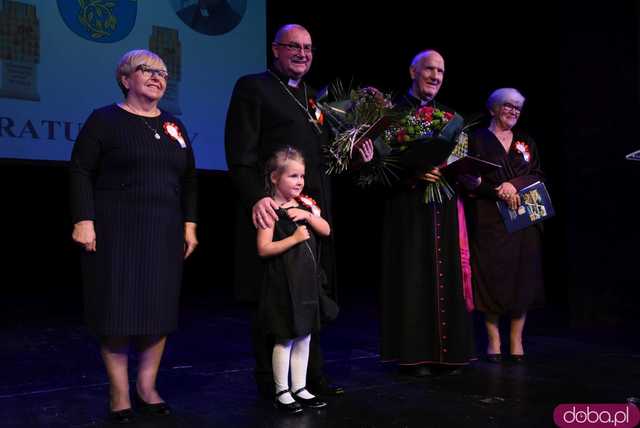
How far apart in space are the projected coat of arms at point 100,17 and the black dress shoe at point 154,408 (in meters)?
3.40

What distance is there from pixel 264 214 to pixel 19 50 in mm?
3149

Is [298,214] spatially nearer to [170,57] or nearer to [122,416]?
[122,416]

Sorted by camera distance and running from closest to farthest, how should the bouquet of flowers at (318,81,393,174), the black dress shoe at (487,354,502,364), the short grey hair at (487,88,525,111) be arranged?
the bouquet of flowers at (318,81,393,174), the black dress shoe at (487,354,502,364), the short grey hair at (487,88,525,111)

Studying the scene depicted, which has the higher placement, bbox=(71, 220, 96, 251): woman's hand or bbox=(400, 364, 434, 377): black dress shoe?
bbox=(71, 220, 96, 251): woman's hand

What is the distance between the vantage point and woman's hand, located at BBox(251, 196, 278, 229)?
2814mm

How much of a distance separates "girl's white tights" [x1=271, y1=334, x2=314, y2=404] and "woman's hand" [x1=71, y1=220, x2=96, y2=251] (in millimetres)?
773

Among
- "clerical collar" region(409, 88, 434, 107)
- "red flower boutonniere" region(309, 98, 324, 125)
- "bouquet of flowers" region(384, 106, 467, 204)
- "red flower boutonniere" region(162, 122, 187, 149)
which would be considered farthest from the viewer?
"clerical collar" region(409, 88, 434, 107)

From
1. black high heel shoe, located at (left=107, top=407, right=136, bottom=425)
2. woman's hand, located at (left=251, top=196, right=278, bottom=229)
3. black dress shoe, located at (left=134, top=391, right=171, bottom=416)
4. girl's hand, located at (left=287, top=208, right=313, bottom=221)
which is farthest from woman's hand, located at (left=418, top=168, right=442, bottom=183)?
black high heel shoe, located at (left=107, top=407, right=136, bottom=425)

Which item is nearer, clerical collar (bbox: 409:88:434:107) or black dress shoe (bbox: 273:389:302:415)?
black dress shoe (bbox: 273:389:302:415)

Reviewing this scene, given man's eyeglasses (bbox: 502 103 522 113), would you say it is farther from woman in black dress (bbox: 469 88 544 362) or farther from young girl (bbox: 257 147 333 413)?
young girl (bbox: 257 147 333 413)

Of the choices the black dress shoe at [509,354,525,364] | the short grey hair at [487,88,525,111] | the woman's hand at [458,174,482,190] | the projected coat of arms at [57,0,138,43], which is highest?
the projected coat of arms at [57,0,138,43]

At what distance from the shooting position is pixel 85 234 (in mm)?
2631

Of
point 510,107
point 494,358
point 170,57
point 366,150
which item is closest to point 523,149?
point 510,107

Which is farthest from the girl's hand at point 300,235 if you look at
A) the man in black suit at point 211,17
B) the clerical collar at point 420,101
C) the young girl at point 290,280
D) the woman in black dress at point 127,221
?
the man in black suit at point 211,17
